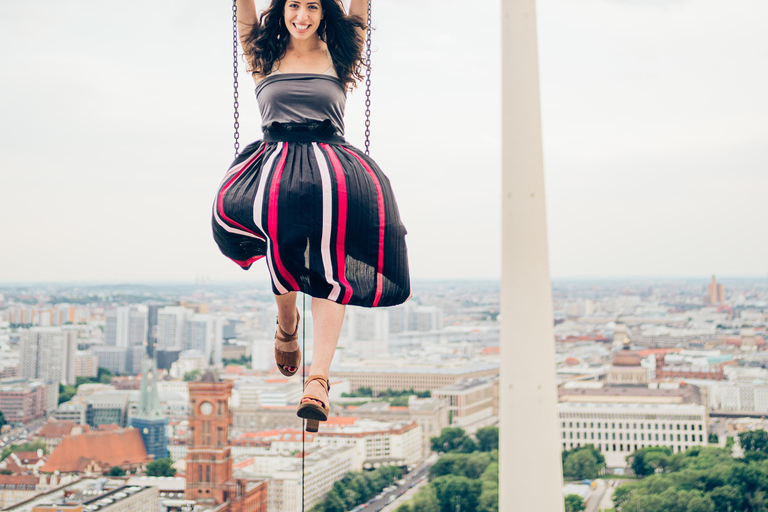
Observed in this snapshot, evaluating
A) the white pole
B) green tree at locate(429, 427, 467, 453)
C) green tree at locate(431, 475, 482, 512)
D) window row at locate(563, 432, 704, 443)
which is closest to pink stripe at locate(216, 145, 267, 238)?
the white pole

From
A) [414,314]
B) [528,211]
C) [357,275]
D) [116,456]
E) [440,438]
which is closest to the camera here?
[357,275]

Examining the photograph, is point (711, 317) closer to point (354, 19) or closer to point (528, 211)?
point (528, 211)

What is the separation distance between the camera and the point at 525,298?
5086 mm

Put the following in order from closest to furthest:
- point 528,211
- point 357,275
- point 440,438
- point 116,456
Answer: point 357,275 < point 528,211 < point 116,456 < point 440,438

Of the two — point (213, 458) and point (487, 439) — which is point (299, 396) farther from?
point (213, 458)

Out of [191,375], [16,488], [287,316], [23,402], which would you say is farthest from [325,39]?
[191,375]

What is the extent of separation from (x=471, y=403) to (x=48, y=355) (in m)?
15.0

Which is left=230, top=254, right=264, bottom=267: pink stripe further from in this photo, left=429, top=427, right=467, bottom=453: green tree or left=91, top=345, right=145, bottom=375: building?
left=91, top=345, right=145, bottom=375: building

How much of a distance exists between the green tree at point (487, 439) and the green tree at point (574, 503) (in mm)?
5209

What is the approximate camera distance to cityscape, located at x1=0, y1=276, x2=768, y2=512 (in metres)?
18.2

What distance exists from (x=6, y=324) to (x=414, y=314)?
1909cm

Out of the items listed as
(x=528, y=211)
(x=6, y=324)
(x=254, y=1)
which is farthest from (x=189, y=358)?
(x=254, y=1)

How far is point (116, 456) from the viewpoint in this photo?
72.7ft

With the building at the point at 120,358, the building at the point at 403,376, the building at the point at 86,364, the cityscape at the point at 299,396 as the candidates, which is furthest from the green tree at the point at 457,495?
the building at the point at 120,358
